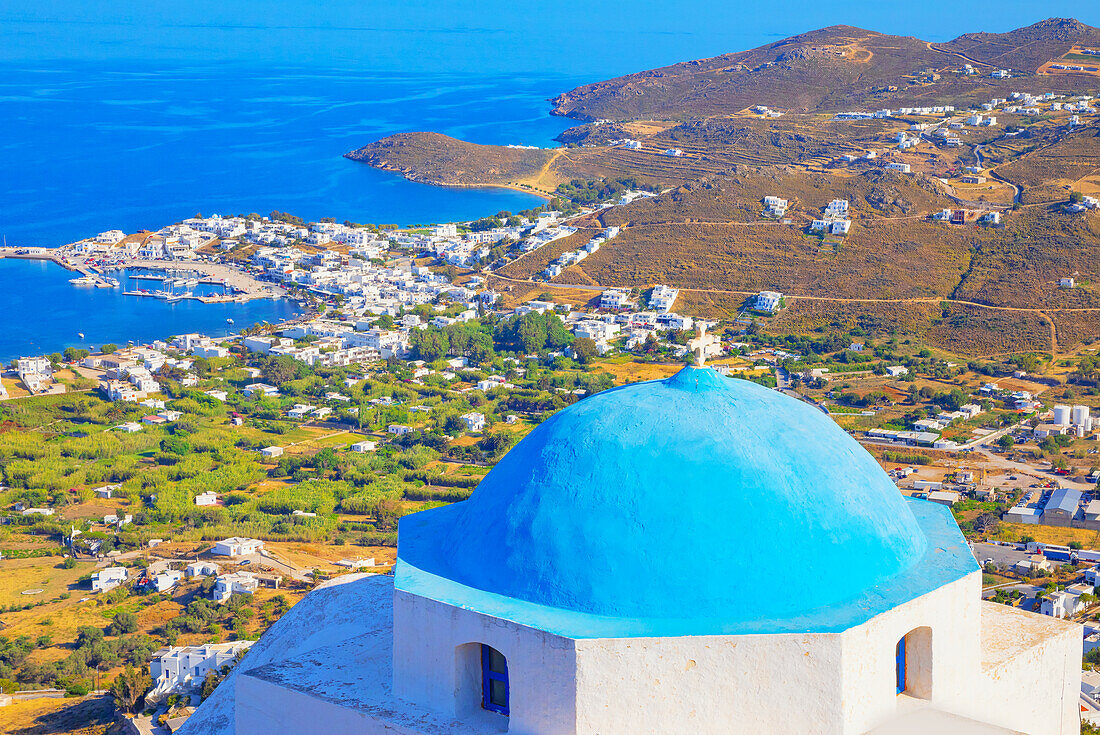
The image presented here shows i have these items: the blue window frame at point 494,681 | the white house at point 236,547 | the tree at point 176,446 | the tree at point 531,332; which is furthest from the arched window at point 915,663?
the tree at point 531,332

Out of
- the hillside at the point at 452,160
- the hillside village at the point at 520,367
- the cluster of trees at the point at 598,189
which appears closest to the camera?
the hillside village at the point at 520,367

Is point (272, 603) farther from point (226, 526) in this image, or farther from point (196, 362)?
point (196, 362)

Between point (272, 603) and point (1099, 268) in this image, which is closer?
point (272, 603)

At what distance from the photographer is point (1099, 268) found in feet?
166

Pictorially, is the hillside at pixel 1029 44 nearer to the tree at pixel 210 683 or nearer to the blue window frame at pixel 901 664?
the tree at pixel 210 683

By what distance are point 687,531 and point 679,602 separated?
0.47 m

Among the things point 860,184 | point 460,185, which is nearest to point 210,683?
point 860,184

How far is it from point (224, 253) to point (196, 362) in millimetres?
25743

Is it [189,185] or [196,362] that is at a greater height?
[189,185]

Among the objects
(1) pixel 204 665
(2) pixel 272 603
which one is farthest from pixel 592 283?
A: (1) pixel 204 665

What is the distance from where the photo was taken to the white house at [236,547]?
2659 cm

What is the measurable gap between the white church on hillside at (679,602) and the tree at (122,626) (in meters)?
14.8

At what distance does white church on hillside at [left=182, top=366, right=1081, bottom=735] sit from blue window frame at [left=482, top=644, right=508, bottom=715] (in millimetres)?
15

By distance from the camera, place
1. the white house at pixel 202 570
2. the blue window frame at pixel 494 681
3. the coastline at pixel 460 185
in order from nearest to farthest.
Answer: the blue window frame at pixel 494 681, the white house at pixel 202 570, the coastline at pixel 460 185
